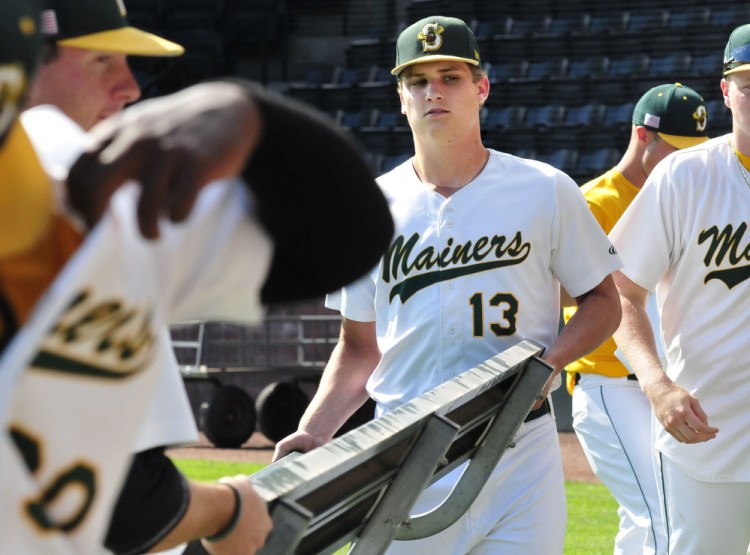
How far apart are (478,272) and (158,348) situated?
8.75 ft

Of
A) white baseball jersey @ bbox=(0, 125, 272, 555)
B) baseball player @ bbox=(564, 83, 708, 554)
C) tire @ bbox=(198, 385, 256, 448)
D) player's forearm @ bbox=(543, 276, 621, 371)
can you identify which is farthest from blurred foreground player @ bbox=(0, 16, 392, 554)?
tire @ bbox=(198, 385, 256, 448)

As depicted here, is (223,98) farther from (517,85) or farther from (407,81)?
(517,85)

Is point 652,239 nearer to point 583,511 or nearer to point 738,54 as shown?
point 738,54

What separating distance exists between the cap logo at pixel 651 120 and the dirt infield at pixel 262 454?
5207 mm

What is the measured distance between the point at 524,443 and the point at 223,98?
2729 mm

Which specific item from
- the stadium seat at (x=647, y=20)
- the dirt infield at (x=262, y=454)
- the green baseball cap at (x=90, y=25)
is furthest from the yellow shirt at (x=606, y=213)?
the stadium seat at (x=647, y=20)

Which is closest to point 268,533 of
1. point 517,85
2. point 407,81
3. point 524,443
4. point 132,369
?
point 132,369

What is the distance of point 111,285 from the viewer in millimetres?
1092

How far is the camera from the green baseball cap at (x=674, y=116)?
6273mm

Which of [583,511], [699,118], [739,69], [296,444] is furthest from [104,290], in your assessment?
[583,511]

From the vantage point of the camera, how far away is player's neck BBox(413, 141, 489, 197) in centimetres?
399

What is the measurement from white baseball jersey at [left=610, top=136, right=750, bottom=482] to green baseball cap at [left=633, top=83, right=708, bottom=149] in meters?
2.06

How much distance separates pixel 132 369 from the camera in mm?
1142

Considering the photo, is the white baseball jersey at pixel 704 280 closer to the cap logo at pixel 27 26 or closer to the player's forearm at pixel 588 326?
the player's forearm at pixel 588 326
